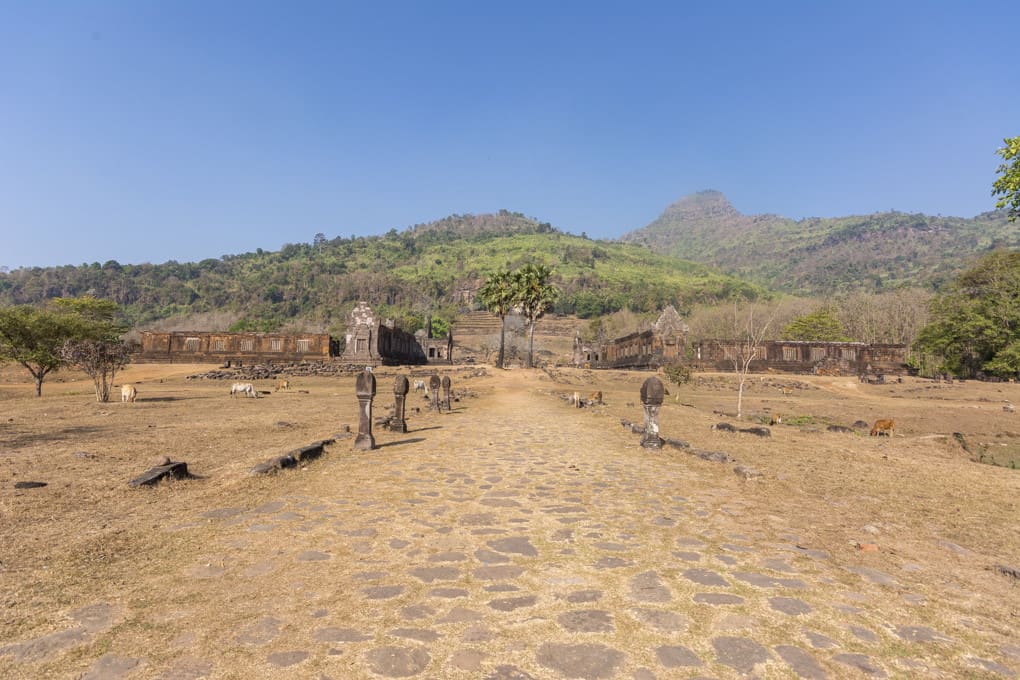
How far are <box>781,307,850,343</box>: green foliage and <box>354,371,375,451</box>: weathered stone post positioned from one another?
65.9 metres

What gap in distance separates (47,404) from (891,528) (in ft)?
94.6

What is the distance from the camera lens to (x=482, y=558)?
4812mm

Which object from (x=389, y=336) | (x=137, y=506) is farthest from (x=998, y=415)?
(x=389, y=336)

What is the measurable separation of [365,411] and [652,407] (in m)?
6.57

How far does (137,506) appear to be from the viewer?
21.1ft

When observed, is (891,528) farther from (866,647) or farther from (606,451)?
(606,451)

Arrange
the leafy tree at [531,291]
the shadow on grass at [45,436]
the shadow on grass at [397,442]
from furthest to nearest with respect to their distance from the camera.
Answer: the leafy tree at [531,291], the shadow on grass at [397,442], the shadow on grass at [45,436]

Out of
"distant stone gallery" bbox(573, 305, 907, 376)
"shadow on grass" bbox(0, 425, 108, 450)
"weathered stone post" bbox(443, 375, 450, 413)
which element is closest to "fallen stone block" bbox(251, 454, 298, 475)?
"shadow on grass" bbox(0, 425, 108, 450)

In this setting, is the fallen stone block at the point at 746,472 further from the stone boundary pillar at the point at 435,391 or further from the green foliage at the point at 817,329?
the green foliage at the point at 817,329

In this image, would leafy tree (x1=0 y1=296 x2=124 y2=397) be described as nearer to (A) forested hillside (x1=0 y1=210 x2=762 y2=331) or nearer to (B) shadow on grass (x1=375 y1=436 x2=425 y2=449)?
(B) shadow on grass (x1=375 y1=436 x2=425 y2=449)

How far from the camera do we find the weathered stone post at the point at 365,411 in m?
10.8

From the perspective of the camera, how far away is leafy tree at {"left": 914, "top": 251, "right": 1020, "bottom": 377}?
39.2 metres

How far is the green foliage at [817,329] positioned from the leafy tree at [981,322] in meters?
13.4

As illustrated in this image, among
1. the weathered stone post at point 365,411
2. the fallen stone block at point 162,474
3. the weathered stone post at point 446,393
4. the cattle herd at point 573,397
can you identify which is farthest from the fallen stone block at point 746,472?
the weathered stone post at point 446,393
